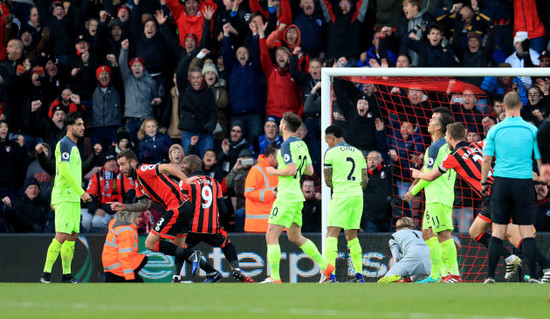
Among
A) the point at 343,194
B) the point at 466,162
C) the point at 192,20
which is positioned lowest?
the point at 343,194

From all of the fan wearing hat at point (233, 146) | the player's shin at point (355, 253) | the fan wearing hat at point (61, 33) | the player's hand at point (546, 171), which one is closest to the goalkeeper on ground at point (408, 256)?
the player's shin at point (355, 253)

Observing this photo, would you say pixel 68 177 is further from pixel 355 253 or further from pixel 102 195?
pixel 355 253

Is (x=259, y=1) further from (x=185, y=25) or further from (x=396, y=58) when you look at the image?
(x=396, y=58)

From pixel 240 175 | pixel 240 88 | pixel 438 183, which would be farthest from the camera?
pixel 240 88

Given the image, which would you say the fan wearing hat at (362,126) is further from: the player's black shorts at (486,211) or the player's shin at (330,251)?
the player's black shorts at (486,211)

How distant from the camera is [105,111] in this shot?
1697 cm

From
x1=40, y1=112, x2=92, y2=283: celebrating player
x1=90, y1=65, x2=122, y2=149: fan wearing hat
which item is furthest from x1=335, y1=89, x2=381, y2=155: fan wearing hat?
x1=40, y1=112, x2=92, y2=283: celebrating player

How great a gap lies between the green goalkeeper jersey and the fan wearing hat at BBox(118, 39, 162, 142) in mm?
6512

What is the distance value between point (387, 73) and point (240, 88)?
372cm

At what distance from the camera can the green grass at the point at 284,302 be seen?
660 cm

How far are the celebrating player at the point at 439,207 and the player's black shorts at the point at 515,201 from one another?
1.83 meters

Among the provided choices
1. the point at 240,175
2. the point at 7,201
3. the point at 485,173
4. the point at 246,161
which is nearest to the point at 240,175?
the point at 240,175

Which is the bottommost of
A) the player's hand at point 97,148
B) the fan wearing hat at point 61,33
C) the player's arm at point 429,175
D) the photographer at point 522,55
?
the player's arm at point 429,175

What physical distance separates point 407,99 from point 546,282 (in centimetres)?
563
